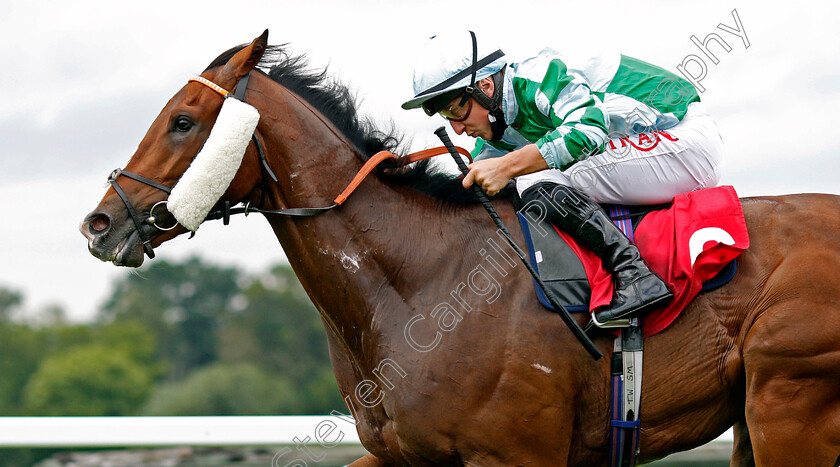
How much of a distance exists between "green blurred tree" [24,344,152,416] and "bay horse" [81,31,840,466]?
46716 mm

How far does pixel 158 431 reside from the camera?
18.7 ft

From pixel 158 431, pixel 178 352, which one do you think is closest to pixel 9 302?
pixel 178 352

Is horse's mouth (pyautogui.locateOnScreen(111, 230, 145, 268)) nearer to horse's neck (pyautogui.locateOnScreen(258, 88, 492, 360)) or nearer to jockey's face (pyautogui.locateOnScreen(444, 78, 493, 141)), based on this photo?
horse's neck (pyautogui.locateOnScreen(258, 88, 492, 360))

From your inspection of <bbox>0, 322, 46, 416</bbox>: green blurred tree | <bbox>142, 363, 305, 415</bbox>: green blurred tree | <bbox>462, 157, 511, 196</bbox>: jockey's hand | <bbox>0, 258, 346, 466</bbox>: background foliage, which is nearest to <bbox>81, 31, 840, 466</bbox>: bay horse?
<bbox>462, 157, 511, 196</bbox>: jockey's hand

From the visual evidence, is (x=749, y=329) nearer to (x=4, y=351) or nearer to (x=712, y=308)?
(x=712, y=308)

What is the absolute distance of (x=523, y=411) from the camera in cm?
326

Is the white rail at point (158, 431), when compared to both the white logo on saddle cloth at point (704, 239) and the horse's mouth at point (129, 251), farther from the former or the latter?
the white logo on saddle cloth at point (704, 239)

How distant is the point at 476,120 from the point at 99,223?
159 centimetres

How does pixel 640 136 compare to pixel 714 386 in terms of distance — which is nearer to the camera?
pixel 714 386

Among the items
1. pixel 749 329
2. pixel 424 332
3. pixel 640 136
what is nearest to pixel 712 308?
pixel 749 329

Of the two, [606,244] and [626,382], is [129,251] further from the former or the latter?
[626,382]

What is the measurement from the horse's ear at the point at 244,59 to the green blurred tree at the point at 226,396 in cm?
4254

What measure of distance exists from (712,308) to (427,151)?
133 centimetres

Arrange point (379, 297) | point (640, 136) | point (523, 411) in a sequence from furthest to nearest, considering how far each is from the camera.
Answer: point (640, 136) < point (379, 297) < point (523, 411)
